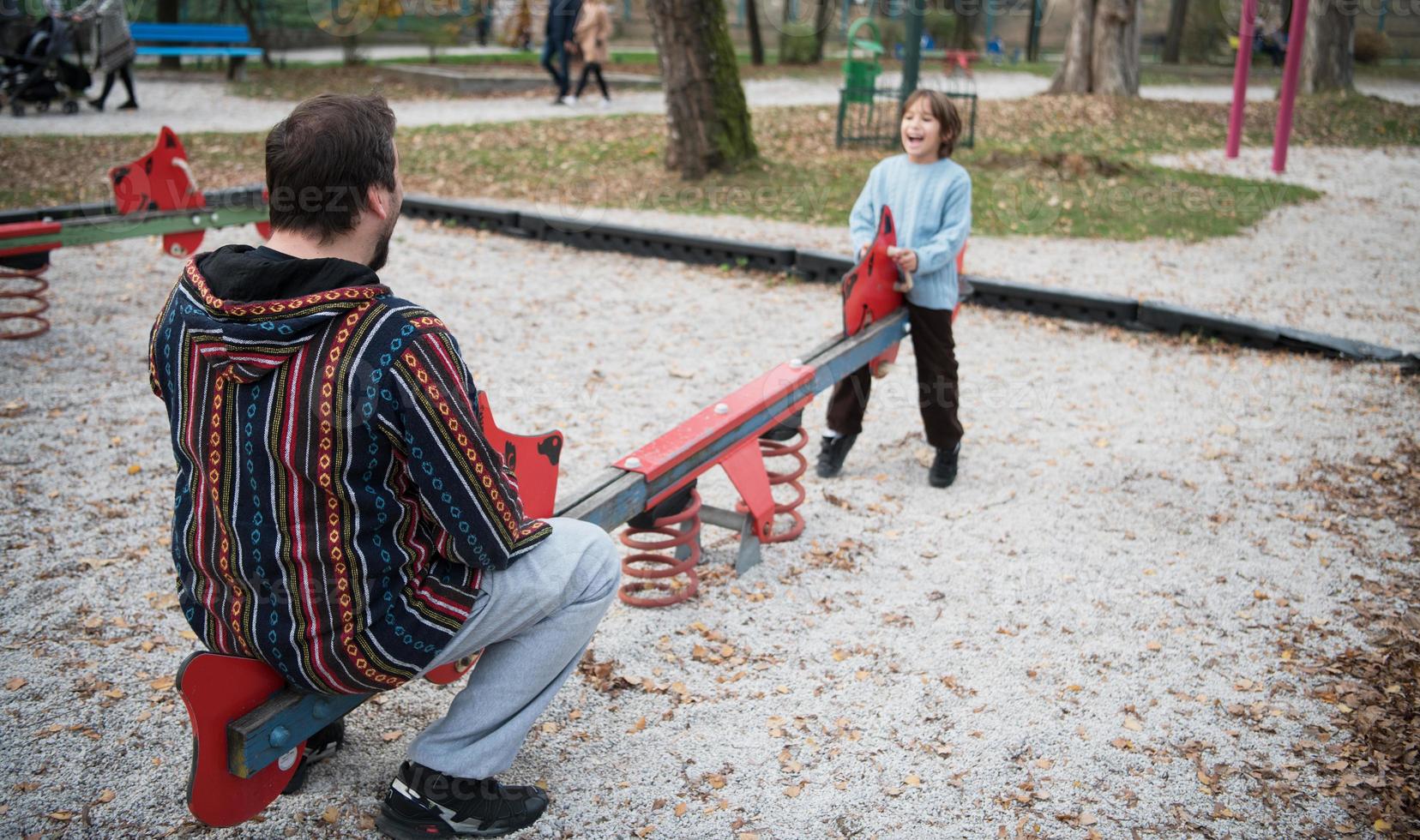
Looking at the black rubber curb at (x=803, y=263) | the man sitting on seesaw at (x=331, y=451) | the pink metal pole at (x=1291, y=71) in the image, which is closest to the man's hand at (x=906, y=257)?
the black rubber curb at (x=803, y=263)

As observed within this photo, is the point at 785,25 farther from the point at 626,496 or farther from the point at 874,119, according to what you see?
the point at 626,496

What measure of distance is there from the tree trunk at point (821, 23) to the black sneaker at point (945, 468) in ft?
73.4

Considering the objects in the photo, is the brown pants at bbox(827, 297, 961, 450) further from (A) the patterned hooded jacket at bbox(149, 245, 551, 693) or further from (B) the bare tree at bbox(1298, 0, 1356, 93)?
(B) the bare tree at bbox(1298, 0, 1356, 93)

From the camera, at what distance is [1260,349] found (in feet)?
21.9

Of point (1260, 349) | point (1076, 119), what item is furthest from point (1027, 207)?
point (1076, 119)

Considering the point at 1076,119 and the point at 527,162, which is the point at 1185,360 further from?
the point at 1076,119

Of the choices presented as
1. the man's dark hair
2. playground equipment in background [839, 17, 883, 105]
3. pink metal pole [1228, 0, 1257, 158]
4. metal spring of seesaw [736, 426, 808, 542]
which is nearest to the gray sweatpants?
the man's dark hair

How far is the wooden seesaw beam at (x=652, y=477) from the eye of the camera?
2.26 meters

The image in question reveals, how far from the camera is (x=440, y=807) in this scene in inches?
101

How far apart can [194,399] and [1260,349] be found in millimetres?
6164

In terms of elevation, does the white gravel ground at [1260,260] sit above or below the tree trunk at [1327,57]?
below

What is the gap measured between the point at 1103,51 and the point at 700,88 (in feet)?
31.9

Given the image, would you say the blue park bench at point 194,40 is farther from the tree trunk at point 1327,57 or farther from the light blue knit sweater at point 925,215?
the tree trunk at point 1327,57

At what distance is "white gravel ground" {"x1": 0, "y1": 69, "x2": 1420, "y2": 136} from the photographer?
1381 centimetres
